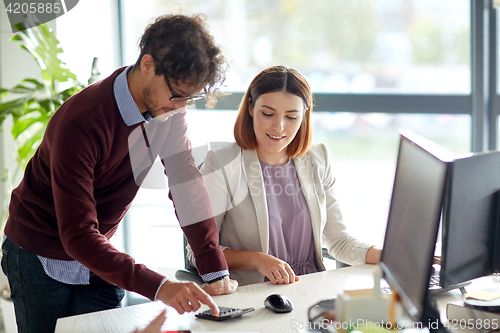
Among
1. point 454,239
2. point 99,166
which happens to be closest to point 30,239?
point 99,166

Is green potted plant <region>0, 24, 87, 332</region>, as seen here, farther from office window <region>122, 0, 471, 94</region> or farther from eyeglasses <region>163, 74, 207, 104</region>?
eyeglasses <region>163, 74, 207, 104</region>

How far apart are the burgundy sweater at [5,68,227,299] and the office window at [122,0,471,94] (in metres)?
1.46

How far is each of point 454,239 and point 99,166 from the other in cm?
93

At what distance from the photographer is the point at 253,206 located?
177cm

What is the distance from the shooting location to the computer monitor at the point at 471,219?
1.01 metres

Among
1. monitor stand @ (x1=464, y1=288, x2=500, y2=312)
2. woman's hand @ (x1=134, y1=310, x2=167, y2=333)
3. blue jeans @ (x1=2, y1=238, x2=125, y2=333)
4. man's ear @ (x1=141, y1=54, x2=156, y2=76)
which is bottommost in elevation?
blue jeans @ (x1=2, y1=238, x2=125, y2=333)

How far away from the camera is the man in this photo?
1137mm

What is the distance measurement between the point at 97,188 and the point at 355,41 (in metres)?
1.94

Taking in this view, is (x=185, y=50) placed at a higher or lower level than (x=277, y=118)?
higher

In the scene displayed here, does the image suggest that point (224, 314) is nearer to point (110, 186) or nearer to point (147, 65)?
point (110, 186)

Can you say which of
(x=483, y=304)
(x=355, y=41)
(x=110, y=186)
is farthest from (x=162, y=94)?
(x=355, y=41)

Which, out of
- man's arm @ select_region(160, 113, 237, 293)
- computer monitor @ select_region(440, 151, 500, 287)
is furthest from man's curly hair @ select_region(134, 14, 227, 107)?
computer monitor @ select_region(440, 151, 500, 287)

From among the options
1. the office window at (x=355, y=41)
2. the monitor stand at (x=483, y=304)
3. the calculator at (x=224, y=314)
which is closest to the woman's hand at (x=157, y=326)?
the calculator at (x=224, y=314)

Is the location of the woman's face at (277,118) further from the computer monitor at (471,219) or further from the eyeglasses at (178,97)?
the computer monitor at (471,219)
